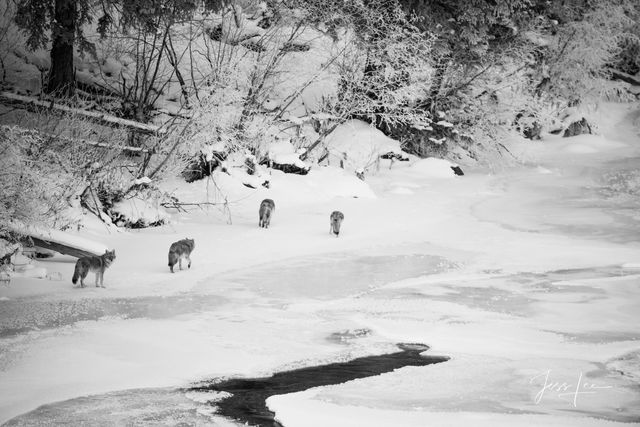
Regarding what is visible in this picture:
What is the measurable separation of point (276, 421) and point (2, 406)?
8.28 feet

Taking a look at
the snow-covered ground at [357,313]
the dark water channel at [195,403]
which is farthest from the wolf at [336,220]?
the dark water channel at [195,403]

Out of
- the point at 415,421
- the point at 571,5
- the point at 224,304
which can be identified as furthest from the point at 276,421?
the point at 571,5

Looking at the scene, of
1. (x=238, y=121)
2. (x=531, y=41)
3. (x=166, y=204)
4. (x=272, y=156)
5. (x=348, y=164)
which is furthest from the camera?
(x=531, y=41)

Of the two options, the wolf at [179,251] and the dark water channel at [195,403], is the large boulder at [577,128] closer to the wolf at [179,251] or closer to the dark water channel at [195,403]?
the wolf at [179,251]

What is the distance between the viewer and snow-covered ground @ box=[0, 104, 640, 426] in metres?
7.81

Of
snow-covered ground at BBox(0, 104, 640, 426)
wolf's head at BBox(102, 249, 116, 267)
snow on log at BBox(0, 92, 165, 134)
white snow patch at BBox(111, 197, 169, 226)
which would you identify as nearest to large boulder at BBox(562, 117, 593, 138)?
snow-covered ground at BBox(0, 104, 640, 426)

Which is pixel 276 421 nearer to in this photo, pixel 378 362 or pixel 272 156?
A: pixel 378 362

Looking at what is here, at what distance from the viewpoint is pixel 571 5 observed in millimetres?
31875

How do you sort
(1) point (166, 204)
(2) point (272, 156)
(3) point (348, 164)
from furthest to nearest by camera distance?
(3) point (348, 164) → (2) point (272, 156) → (1) point (166, 204)

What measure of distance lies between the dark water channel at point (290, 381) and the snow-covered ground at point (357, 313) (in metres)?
0.20
